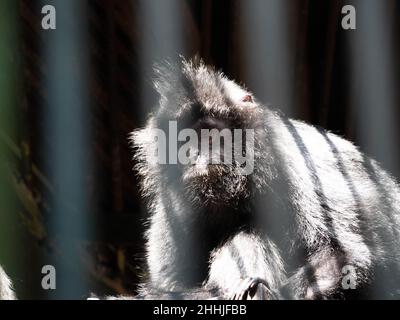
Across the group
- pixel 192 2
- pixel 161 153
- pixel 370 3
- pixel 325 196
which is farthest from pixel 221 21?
pixel 325 196

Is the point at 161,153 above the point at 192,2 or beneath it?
beneath

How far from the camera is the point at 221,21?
20.1ft

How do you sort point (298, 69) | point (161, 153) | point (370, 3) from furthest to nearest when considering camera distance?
point (298, 69), point (370, 3), point (161, 153)

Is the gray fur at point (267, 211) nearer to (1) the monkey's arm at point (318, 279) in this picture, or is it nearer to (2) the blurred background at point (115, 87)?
(1) the monkey's arm at point (318, 279)

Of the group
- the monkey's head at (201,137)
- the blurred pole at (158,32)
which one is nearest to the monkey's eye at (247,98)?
the monkey's head at (201,137)

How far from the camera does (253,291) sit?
13.0 feet

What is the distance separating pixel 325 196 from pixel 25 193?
8.05 ft

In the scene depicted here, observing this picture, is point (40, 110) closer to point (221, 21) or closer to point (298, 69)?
point (221, 21)

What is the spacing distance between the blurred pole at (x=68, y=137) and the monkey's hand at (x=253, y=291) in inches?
81.7

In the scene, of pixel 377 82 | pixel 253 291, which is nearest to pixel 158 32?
pixel 377 82

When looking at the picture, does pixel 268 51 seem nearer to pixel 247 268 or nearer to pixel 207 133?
pixel 207 133

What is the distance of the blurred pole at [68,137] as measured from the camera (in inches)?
222

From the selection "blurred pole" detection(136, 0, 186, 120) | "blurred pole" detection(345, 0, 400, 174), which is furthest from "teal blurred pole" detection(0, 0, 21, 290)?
"blurred pole" detection(345, 0, 400, 174)

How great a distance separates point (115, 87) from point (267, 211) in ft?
6.08
